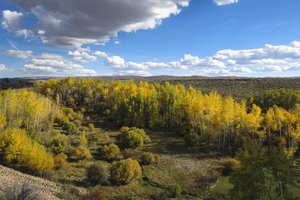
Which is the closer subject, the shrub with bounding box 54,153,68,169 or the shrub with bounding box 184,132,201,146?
the shrub with bounding box 54,153,68,169

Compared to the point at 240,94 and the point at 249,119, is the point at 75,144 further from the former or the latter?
the point at 240,94

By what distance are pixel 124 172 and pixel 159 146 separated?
66.4 feet

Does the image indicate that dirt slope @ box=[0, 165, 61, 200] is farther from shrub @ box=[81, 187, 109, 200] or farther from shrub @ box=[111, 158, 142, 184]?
shrub @ box=[111, 158, 142, 184]

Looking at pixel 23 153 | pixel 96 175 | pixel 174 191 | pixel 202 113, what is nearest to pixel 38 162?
pixel 23 153

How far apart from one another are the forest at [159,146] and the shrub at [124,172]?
5.2 inches

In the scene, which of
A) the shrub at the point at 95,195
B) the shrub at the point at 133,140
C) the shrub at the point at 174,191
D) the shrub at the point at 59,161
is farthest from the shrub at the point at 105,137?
the shrub at the point at 95,195

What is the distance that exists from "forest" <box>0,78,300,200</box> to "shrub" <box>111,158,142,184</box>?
13 centimetres

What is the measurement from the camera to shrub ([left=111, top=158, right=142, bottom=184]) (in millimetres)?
45938

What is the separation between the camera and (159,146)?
216 feet

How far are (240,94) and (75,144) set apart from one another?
259ft

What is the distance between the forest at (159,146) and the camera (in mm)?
31062

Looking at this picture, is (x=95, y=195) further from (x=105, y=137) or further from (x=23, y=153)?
(x=105, y=137)

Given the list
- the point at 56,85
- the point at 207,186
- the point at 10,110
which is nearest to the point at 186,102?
the point at 207,186

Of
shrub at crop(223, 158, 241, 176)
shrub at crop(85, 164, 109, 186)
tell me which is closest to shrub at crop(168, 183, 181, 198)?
shrub at crop(85, 164, 109, 186)
